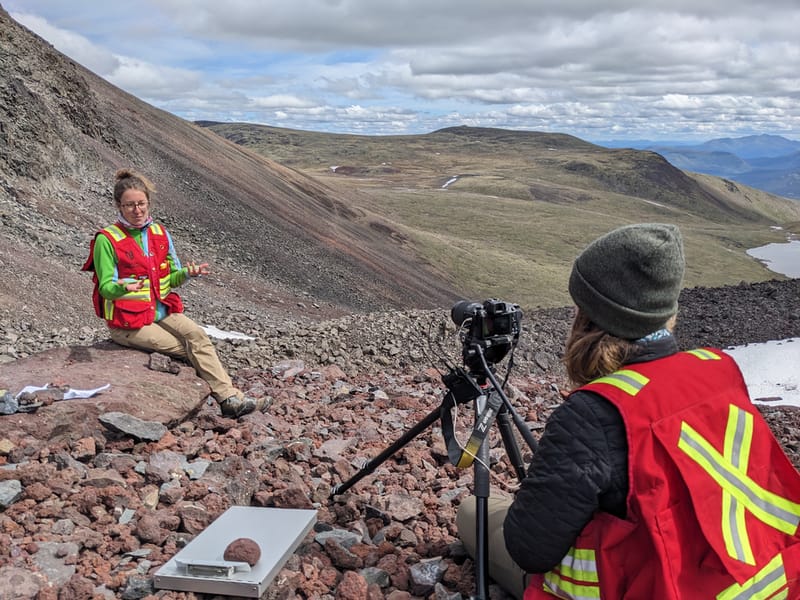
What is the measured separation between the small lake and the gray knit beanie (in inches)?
2689

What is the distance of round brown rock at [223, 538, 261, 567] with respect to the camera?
3318 millimetres

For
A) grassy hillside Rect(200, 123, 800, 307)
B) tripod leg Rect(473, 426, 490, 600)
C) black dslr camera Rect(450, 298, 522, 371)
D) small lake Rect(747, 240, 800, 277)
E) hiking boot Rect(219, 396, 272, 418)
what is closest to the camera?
tripod leg Rect(473, 426, 490, 600)

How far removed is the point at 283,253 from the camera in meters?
24.8

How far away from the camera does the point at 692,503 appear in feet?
6.97

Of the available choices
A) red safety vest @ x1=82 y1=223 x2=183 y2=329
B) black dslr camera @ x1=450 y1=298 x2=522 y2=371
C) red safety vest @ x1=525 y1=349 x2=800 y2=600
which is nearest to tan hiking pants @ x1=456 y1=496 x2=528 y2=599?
black dslr camera @ x1=450 y1=298 x2=522 y2=371

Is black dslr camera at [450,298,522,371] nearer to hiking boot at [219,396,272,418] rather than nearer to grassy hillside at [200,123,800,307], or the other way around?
hiking boot at [219,396,272,418]

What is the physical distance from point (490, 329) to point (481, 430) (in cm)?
52

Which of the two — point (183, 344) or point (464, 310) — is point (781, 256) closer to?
point (183, 344)

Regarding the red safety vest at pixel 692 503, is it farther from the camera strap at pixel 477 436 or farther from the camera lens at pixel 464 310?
the camera lens at pixel 464 310

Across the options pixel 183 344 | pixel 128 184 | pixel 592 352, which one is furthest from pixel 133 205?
pixel 592 352

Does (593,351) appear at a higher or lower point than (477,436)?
higher

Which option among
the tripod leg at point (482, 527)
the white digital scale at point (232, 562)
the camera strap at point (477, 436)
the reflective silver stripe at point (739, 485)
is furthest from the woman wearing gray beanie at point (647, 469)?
the white digital scale at point (232, 562)

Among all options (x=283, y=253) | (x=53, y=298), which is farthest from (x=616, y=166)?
(x=53, y=298)

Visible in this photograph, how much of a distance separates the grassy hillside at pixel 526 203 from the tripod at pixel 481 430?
30.1 metres
